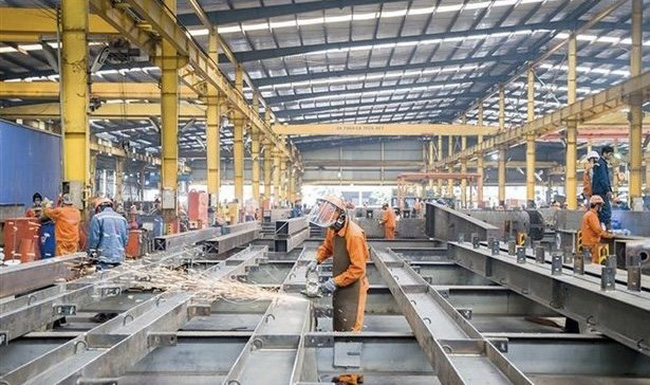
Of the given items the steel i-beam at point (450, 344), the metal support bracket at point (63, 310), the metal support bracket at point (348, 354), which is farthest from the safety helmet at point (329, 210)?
the metal support bracket at point (63, 310)

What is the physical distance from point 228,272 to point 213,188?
425 inches

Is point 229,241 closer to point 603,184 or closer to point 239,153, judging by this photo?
point 603,184

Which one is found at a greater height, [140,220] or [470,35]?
[470,35]

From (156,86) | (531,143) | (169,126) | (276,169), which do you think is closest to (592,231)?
(169,126)

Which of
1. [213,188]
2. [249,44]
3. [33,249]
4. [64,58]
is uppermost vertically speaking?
[249,44]

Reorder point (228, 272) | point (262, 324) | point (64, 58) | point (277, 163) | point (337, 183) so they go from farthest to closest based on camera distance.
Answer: point (337, 183) < point (277, 163) < point (64, 58) < point (228, 272) < point (262, 324)

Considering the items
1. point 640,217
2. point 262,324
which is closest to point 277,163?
point 640,217

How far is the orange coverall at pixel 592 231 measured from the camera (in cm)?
694

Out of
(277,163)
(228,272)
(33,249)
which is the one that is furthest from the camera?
(277,163)

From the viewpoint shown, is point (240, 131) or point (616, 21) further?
point (240, 131)

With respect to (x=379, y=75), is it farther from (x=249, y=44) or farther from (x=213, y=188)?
(x=213, y=188)

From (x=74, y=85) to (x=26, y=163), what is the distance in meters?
6.12

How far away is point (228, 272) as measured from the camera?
5.16 m

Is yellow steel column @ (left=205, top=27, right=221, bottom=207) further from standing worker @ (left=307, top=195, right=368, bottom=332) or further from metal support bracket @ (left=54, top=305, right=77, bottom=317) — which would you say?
metal support bracket @ (left=54, top=305, right=77, bottom=317)
